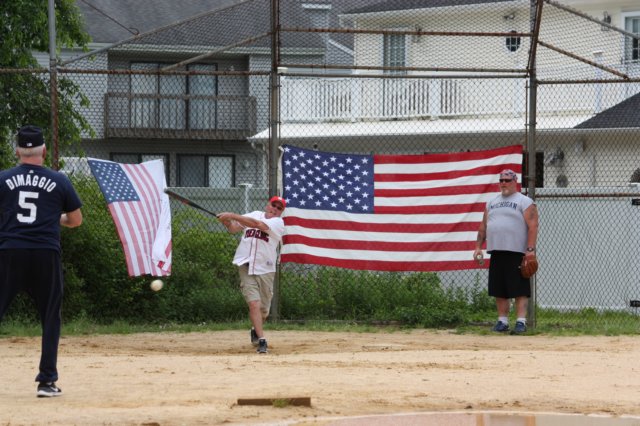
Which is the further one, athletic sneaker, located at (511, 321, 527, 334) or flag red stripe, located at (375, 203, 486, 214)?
flag red stripe, located at (375, 203, 486, 214)

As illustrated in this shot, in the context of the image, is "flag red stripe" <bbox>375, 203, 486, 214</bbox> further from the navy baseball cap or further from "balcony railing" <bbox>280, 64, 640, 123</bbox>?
"balcony railing" <bbox>280, 64, 640, 123</bbox>

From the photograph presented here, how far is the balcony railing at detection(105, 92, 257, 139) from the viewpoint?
3512cm

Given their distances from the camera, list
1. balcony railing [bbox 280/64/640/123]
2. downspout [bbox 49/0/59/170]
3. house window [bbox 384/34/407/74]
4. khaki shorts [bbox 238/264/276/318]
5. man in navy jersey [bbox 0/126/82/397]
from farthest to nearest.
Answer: house window [bbox 384/34/407/74], balcony railing [bbox 280/64/640/123], downspout [bbox 49/0/59/170], khaki shorts [bbox 238/264/276/318], man in navy jersey [bbox 0/126/82/397]

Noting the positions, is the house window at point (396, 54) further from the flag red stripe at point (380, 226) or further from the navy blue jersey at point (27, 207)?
the navy blue jersey at point (27, 207)

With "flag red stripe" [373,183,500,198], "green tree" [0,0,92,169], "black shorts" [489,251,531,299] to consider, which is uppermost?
"green tree" [0,0,92,169]

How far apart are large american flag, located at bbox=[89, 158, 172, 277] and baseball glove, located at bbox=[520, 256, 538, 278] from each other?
13.0 ft

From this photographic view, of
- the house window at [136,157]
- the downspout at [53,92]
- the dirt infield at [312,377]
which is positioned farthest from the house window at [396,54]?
the dirt infield at [312,377]

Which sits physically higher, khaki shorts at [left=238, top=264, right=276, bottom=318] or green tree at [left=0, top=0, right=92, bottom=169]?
green tree at [left=0, top=0, right=92, bottom=169]

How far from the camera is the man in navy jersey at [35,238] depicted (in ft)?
28.9

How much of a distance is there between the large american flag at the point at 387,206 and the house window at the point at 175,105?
19.8 meters

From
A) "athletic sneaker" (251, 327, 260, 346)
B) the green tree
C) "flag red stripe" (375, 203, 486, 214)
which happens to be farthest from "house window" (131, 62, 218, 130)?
"athletic sneaker" (251, 327, 260, 346)

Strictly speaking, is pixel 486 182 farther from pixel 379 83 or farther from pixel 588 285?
pixel 379 83

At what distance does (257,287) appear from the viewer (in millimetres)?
12859

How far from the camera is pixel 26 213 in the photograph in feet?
29.0
